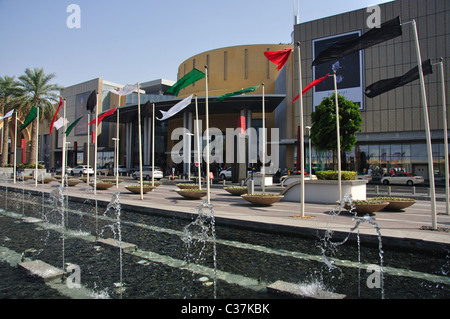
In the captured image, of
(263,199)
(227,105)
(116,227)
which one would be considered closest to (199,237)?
(116,227)

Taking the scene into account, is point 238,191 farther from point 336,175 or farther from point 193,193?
point 336,175

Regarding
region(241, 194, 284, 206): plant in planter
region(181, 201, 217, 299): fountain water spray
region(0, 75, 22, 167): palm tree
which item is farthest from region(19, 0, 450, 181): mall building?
region(181, 201, 217, 299): fountain water spray

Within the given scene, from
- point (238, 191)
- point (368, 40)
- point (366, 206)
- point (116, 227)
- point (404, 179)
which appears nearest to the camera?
point (368, 40)

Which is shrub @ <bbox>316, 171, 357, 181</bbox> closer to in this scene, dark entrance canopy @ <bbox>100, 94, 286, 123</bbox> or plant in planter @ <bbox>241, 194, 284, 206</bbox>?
plant in planter @ <bbox>241, 194, 284, 206</bbox>

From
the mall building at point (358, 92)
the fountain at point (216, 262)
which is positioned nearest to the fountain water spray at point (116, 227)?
the fountain at point (216, 262)

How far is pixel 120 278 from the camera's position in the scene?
5.51 meters

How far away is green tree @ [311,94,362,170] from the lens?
2452 centimetres

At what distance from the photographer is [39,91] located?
37.8 metres

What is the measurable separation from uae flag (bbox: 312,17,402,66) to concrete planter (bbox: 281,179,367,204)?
23.0 feet

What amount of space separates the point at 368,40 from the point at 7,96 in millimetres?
43278

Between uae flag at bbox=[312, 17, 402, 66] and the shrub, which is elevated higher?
uae flag at bbox=[312, 17, 402, 66]

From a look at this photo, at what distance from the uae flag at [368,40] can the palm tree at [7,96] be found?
3759 centimetres
